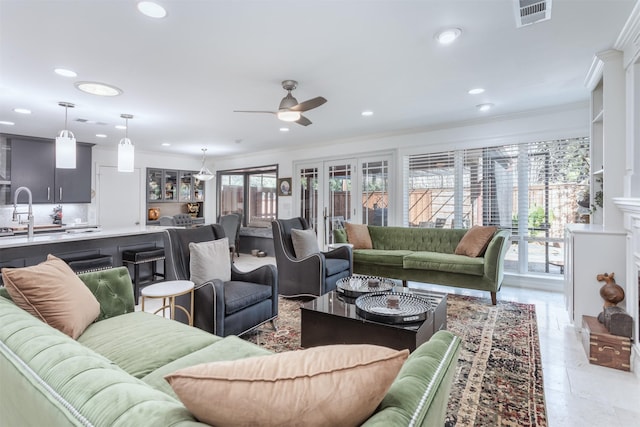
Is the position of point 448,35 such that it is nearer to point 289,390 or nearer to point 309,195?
point 289,390

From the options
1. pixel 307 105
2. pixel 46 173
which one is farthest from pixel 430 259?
pixel 46 173

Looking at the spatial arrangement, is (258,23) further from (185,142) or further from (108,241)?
(185,142)

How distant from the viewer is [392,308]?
232 centimetres

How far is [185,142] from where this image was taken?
6473mm

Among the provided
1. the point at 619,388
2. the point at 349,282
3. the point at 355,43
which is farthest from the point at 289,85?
the point at 619,388

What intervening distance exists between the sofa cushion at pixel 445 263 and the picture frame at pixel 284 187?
3.51 meters

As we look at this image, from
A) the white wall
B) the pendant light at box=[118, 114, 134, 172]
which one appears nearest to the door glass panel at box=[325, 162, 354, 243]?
the white wall

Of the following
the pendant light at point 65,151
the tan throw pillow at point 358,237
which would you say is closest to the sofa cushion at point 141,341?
the pendant light at point 65,151

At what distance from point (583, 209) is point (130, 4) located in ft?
15.3

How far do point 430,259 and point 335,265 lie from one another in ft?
4.02

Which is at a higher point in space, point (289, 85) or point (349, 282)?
point (289, 85)

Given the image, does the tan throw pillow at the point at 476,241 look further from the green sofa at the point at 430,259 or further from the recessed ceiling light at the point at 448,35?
the recessed ceiling light at the point at 448,35

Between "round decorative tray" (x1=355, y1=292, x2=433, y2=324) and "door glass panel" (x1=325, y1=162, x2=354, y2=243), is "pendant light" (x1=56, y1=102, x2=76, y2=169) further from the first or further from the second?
"door glass panel" (x1=325, y1=162, x2=354, y2=243)

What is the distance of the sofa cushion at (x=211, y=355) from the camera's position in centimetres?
133
